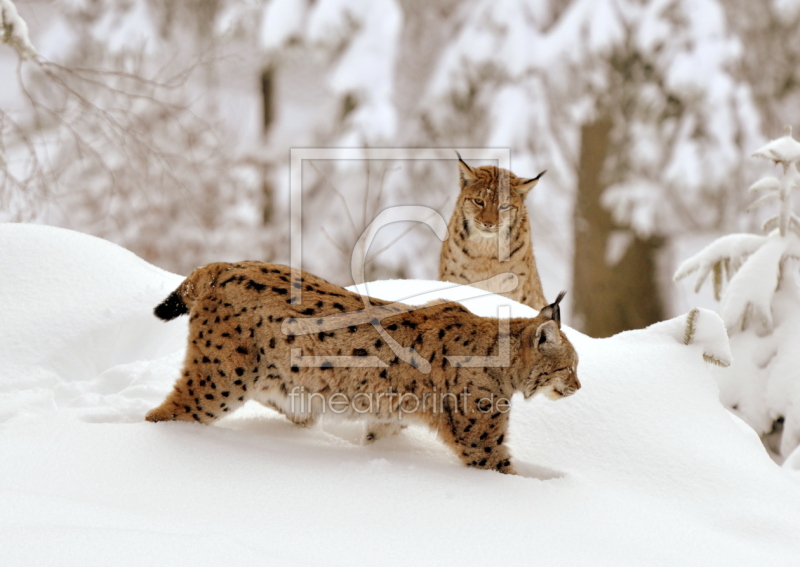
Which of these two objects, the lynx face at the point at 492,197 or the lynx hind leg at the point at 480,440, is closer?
the lynx hind leg at the point at 480,440

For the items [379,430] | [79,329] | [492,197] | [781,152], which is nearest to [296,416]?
[379,430]

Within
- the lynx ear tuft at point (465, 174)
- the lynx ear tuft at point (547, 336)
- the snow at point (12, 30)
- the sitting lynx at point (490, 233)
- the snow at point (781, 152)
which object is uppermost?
the snow at point (12, 30)

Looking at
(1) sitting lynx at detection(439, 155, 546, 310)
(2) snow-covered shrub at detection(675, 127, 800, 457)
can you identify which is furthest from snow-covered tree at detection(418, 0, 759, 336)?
(1) sitting lynx at detection(439, 155, 546, 310)

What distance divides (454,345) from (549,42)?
813 cm

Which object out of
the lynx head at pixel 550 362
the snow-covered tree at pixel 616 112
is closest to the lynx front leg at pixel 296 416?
the lynx head at pixel 550 362

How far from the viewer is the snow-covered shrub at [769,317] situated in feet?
17.9

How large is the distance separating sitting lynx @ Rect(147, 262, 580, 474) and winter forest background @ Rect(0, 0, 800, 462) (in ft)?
17.3

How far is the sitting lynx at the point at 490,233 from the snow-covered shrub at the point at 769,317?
1.22m

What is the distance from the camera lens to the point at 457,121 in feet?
38.5

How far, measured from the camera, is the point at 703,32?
10109mm

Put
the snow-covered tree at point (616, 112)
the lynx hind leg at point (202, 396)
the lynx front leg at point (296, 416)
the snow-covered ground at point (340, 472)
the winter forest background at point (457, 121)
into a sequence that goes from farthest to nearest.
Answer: the winter forest background at point (457, 121) < the snow-covered tree at point (616, 112) < the lynx front leg at point (296, 416) < the lynx hind leg at point (202, 396) < the snow-covered ground at point (340, 472)

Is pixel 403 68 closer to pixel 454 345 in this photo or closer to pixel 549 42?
pixel 549 42

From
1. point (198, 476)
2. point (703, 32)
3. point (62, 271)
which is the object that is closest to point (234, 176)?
point (703, 32)

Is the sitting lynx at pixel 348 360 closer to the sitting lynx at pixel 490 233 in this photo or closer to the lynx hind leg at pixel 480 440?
the lynx hind leg at pixel 480 440
